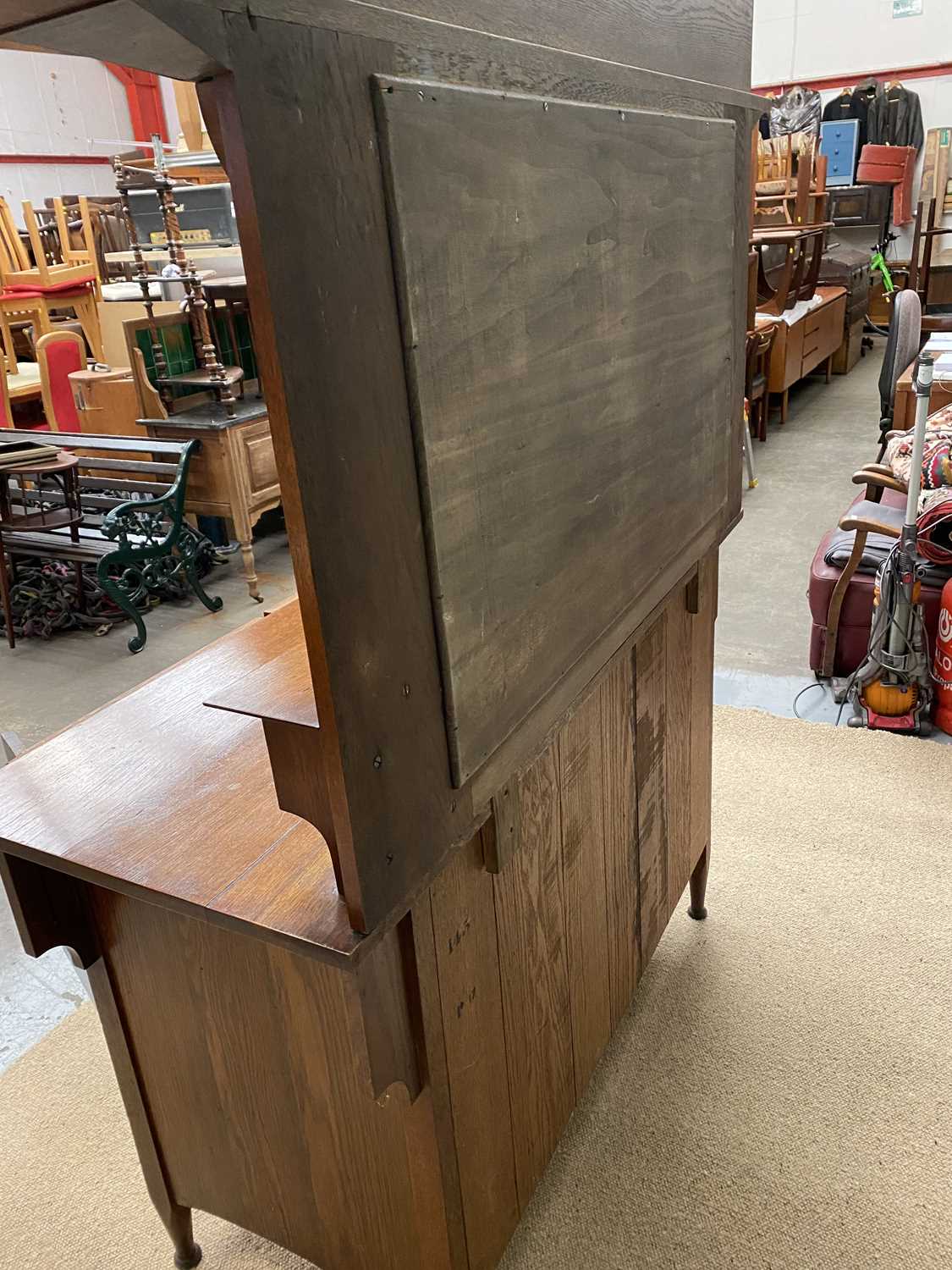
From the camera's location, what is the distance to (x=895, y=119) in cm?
924

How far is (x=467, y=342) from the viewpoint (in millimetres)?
780

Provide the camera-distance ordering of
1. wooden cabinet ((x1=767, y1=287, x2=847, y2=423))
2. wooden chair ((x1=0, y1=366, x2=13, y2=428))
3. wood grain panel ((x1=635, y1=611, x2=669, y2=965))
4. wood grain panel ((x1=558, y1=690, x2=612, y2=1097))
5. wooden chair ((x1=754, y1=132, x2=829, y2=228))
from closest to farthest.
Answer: wood grain panel ((x1=558, y1=690, x2=612, y2=1097))
wood grain panel ((x1=635, y1=611, x2=669, y2=965))
wooden chair ((x1=0, y1=366, x2=13, y2=428))
wooden cabinet ((x1=767, y1=287, x2=847, y2=423))
wooden chair ((x1=754, y1=132, x2=829, y2=228))

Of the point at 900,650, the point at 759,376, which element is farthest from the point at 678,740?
the point at 759,376

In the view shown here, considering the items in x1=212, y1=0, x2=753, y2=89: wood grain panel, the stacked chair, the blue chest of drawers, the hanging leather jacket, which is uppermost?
the hanging leather jacket

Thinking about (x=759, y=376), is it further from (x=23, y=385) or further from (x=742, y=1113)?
(x=742, y=1113)

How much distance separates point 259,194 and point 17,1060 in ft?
6.35

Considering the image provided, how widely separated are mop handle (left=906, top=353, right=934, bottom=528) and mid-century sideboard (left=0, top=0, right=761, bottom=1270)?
4.02 feet

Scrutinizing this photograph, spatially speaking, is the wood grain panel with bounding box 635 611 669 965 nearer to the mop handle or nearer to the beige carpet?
the beige carpet

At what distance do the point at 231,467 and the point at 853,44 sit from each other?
29.3ft

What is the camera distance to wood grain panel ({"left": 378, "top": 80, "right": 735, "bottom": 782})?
28.8 inches

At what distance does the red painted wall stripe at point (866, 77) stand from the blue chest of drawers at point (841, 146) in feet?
1.92

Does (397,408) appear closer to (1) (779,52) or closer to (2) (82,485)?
(2) (82,485)

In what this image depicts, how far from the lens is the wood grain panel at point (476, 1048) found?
1.04 m

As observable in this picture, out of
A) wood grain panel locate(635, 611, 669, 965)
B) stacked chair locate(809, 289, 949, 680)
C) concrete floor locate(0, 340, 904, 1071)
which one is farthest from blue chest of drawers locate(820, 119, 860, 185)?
wood grain panel locate(635, 611, 669, 965)
